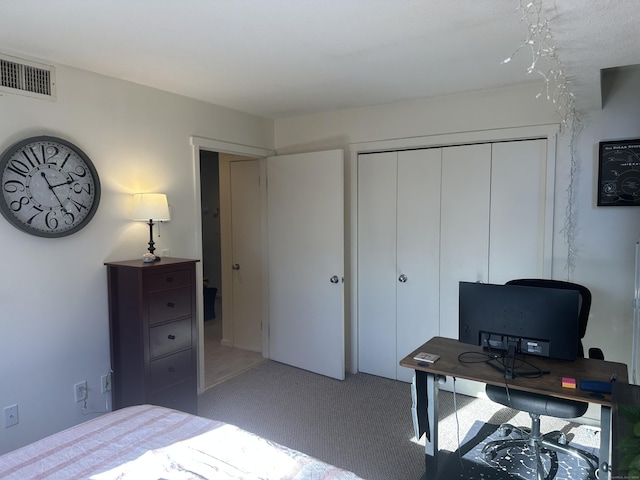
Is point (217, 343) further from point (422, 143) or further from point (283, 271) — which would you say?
point (422, 143)

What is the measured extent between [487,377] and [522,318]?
335mm

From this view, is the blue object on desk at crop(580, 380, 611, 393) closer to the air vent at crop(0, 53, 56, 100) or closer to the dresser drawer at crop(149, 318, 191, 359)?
the dresser drawer at crop(149, 318, 191, 359)

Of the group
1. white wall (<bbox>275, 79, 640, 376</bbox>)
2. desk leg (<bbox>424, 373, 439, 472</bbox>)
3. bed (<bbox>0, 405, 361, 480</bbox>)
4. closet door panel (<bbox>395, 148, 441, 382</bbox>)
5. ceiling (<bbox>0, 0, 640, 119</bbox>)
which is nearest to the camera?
bed (<bbox>0, 405, 361, 480</bbox>)

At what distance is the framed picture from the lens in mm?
2822

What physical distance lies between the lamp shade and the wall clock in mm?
245

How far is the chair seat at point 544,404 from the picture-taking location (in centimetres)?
222

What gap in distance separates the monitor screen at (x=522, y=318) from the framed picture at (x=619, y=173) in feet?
4.20

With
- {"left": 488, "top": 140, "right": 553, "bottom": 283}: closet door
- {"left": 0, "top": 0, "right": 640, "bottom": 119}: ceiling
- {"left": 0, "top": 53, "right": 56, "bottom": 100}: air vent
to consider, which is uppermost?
{"left": 0, "top": 0, "right": 640, "bottom": 119}: ceiling

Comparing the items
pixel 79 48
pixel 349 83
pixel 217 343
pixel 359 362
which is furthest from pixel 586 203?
pixel 217 343

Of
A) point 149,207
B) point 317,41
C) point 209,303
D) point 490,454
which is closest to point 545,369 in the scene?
point 490,454

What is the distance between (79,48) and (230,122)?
1.55 m

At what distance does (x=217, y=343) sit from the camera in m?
4.94

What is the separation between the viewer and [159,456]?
1.46 metres

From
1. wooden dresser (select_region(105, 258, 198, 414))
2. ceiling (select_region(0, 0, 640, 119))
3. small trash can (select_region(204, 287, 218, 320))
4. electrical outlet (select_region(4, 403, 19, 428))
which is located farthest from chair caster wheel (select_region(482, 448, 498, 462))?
small trash can (select_region(204, 287, 218, 320))
